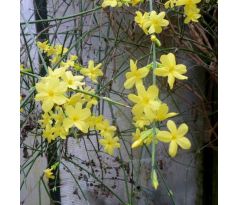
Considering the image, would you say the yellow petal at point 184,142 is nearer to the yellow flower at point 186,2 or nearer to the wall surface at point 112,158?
the yellow flower at point 186,2

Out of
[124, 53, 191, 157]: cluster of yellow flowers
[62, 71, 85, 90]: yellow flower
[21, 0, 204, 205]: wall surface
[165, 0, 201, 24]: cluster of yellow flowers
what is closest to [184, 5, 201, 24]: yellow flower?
[165, 0, 201, 24]: cluster of yellow flowers

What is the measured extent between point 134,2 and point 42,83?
1.31ft

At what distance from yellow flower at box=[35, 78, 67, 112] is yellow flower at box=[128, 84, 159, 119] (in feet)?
0.44

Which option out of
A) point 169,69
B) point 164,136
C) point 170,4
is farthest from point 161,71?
point 170,4

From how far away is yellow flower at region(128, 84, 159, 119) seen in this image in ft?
2.23

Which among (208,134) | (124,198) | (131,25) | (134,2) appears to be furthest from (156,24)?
(124,198)

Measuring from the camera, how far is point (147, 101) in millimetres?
700

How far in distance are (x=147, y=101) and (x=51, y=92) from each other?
0.18 metres

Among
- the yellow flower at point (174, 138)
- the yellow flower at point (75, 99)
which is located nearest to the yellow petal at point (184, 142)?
the yellow flower at point (174, 138)

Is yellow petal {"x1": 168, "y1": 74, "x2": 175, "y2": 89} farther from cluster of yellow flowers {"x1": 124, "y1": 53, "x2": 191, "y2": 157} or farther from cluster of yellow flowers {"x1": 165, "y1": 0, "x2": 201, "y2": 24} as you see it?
cluster of yellow flowers {"x1": 165, "y1": 0, "x2": 201, "y2": 24}

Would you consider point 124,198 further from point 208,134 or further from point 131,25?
point 131,25

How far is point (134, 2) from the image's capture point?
1.00 m

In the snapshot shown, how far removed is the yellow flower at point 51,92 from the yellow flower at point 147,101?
134 mm

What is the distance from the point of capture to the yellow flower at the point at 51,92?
2.35 feet
